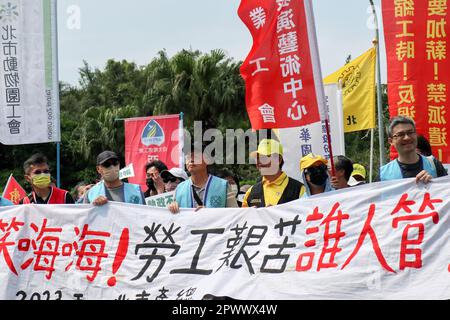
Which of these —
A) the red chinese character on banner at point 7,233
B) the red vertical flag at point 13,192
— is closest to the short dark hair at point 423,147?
the red chinese character on banner at point 7,233

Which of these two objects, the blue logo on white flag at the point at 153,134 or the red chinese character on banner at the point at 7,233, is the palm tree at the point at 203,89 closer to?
the blue logo on white flag at the point at 153,134

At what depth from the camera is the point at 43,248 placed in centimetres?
625

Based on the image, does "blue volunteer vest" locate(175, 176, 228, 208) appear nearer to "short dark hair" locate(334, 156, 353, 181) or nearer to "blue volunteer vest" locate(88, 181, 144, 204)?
"blue volunteer vest" locate(88, 181, 144, 204)

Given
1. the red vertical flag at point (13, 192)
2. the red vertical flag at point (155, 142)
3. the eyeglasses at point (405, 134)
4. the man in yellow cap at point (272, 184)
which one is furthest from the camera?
the red vertical flag at point (155, 142)

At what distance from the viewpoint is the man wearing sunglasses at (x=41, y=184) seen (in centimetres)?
670

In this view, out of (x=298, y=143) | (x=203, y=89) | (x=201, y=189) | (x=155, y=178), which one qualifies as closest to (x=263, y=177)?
(x=201, y=189)

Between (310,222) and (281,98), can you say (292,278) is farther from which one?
(281,98)

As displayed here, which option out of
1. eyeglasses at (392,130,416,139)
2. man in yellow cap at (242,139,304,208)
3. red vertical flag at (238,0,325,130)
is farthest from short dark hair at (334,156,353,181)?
eyeglasses at (392,130,416,139)

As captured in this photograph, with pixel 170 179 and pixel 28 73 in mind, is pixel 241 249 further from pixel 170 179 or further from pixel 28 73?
pixel 28 73

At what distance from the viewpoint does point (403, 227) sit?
17.3 ft

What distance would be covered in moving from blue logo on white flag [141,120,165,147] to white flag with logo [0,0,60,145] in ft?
9.67

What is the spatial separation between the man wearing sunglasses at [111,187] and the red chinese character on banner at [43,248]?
Result: 1.49 ft

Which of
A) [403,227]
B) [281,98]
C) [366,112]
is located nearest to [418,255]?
[403,227]

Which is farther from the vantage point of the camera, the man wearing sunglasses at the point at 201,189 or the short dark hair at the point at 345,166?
the short dark hair at the point at 345,166
